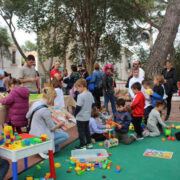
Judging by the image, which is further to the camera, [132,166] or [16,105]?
[16,105]

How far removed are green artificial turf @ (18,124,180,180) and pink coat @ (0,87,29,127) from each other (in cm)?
106

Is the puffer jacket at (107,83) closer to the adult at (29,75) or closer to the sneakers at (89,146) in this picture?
the adult at (29,75)

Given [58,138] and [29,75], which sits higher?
[29,75]

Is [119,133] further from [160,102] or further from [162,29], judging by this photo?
[162,29]

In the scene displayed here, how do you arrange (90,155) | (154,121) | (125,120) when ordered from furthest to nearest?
(154,121), (125,120), (90,155)

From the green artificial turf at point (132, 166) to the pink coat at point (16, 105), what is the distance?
106 cm

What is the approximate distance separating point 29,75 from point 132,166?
3.45 meters

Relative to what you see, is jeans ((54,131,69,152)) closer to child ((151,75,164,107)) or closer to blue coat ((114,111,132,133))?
blue coat ((114,111,132,133))

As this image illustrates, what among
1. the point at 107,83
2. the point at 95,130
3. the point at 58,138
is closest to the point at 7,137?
the point at 58,138

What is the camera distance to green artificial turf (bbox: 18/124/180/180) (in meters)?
3.59

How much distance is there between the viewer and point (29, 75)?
6.01m

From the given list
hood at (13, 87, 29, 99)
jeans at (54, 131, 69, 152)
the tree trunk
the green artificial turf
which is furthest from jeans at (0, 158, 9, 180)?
the tree trunk

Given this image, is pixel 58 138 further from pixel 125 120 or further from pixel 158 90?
pixel 158 90

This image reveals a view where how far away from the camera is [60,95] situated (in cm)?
→ 609
